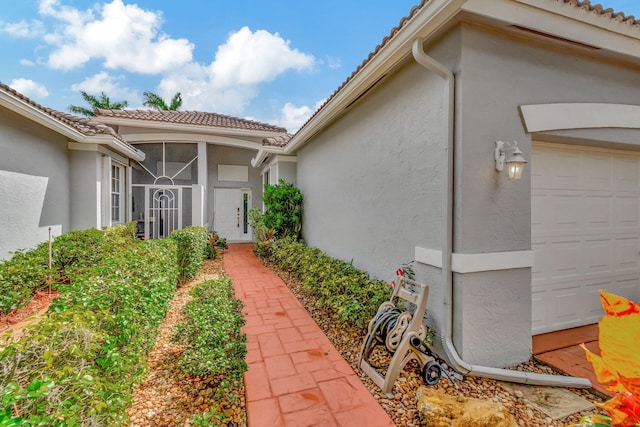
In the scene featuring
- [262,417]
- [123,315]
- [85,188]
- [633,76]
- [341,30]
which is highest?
[341,30]

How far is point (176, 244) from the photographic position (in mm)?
6855

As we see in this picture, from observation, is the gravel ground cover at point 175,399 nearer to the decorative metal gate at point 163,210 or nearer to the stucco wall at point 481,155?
the stucco wall at point 481,155

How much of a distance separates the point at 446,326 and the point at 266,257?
764 cm

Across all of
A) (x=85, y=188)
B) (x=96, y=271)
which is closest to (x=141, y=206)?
(x=85, y=188)

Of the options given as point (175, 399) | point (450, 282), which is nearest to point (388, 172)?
→ point (450, 282)

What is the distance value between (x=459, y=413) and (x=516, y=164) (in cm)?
289

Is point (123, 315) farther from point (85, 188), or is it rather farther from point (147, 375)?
point (85, 188)

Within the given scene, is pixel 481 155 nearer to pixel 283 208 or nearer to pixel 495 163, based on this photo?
pixel 495 163

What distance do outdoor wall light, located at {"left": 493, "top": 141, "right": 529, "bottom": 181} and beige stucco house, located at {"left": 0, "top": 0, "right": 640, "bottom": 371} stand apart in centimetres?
5

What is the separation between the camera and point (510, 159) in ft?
12.1

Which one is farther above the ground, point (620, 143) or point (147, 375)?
point (620, 143)

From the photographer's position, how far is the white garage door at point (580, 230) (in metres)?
4.43

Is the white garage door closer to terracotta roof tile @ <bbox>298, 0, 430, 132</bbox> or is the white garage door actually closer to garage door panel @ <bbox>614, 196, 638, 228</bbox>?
garage door panel @ <bbox>614, 196, 638, 228</bbox>

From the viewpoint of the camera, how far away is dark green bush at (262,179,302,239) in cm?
1032
